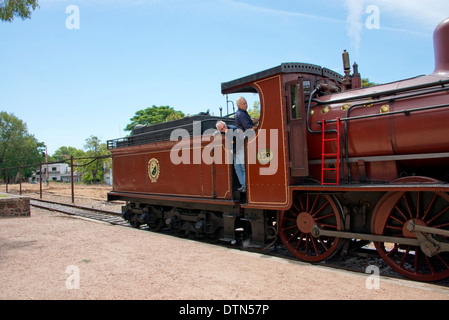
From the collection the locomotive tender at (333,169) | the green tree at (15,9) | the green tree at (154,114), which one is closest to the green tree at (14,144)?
the green tree at (154,114)

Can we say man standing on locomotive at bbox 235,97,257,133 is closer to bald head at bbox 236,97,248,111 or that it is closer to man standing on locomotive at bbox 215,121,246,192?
bald head at bbox 236,97,248,111

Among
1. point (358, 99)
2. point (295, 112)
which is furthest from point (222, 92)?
point (358, 99)

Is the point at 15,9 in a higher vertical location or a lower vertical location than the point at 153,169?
higher

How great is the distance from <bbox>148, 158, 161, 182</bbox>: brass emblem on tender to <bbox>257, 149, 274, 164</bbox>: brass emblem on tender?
3.69 metres

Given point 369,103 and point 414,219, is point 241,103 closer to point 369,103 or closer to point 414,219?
point 369,103

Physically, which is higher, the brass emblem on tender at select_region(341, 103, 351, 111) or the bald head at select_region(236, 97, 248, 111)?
the bald head at select_region(236, 97, 248, 111)

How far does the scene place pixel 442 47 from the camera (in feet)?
16.0

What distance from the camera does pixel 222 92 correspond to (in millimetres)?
7121

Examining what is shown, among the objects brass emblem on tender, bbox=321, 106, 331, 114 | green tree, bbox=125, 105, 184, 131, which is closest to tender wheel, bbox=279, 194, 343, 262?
brass emblem on tender, bbox=321, 106, 331, 114

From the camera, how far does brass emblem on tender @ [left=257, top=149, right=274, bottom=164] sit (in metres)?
6.08

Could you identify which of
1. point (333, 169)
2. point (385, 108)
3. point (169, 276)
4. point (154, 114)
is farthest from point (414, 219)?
point (154, 114)

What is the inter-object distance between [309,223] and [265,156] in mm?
1428

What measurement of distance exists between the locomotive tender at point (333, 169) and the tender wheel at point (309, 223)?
2 centimetres

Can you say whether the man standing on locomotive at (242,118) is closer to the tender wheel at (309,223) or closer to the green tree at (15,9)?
the tender wheel at (309,223)
